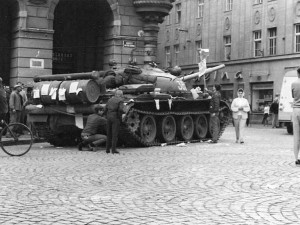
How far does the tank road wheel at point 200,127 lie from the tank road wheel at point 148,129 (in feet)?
8.67

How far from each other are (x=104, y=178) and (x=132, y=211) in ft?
9.90

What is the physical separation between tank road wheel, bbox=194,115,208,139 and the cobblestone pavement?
6116 mm

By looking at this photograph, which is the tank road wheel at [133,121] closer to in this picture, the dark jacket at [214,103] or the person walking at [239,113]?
the dark jacket at [214,103]

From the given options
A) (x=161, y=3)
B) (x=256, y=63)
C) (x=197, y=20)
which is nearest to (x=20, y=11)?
(x=161, y=3)

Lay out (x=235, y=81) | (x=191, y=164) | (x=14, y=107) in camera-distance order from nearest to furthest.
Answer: (x=191, y=164) → (x=14, y=107) → (x=235, y=81)

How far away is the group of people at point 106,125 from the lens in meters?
15.7

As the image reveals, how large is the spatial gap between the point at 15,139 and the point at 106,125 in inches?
118

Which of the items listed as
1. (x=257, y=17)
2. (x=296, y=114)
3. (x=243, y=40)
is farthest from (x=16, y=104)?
(x=243, y=40)

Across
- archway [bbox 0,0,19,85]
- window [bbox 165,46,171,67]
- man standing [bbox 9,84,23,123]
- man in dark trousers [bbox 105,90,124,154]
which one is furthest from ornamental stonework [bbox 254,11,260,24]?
man in dark trousers [bbox 105,90,124,154]

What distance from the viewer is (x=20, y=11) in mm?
26062

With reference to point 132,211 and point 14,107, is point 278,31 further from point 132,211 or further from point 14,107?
point 132,211

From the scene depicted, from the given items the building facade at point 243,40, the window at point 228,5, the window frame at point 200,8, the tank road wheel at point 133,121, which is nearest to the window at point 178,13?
the building facade at point 243,40

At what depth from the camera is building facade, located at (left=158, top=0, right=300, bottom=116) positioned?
4103 centimetres

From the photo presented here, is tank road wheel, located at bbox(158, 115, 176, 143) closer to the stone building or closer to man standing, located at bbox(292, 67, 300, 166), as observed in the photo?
man standing, located at bbox(292, 67, 300, 166)
